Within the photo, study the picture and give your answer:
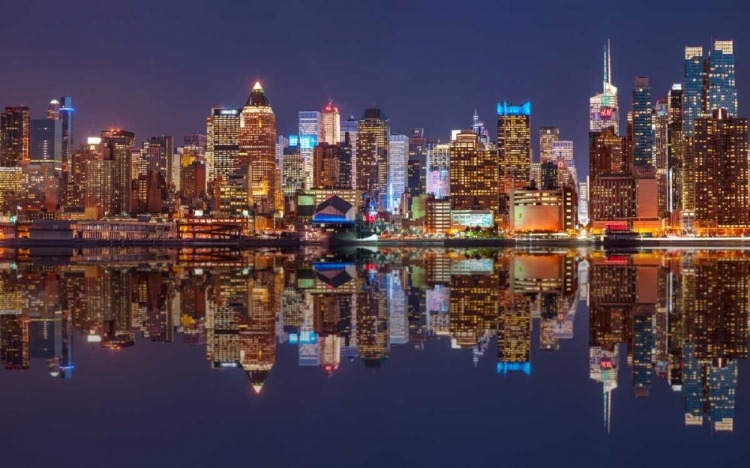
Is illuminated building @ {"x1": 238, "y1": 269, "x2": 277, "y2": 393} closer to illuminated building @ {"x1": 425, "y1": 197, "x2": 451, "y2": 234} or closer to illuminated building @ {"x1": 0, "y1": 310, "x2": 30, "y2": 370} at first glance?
illuminated building @ {"x1": 0, "y1": 310, "x2": 30, "y2": 370}

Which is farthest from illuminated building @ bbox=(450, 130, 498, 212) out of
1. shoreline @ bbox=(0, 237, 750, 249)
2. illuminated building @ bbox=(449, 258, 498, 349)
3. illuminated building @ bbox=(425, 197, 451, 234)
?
illuminated building @ bbox=(449, 258, 498, 349)

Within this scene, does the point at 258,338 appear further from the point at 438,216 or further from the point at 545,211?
the point at 438,216

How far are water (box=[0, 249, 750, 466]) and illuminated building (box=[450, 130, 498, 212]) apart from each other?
158 m

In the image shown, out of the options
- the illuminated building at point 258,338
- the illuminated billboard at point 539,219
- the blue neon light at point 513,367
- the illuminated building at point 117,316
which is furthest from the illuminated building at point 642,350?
the illuminated billboard at point 539,219

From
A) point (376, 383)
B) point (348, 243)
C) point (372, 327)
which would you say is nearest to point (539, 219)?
point (348, 243)

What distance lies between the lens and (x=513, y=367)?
39.8ft

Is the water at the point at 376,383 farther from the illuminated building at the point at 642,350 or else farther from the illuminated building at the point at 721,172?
the illuminated building at the point at 721,172

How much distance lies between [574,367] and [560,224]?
501 feet

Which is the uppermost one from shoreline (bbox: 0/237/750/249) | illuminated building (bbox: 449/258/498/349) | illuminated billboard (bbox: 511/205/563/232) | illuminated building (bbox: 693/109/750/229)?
illuminated building (bbox: 693/109/750/229)

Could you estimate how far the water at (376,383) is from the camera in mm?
8039

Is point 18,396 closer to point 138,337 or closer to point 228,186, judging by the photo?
point 138,337

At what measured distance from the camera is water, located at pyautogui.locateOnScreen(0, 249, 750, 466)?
26.4 ft

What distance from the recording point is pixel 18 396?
33.5 ft

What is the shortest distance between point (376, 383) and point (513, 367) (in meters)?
2.21
